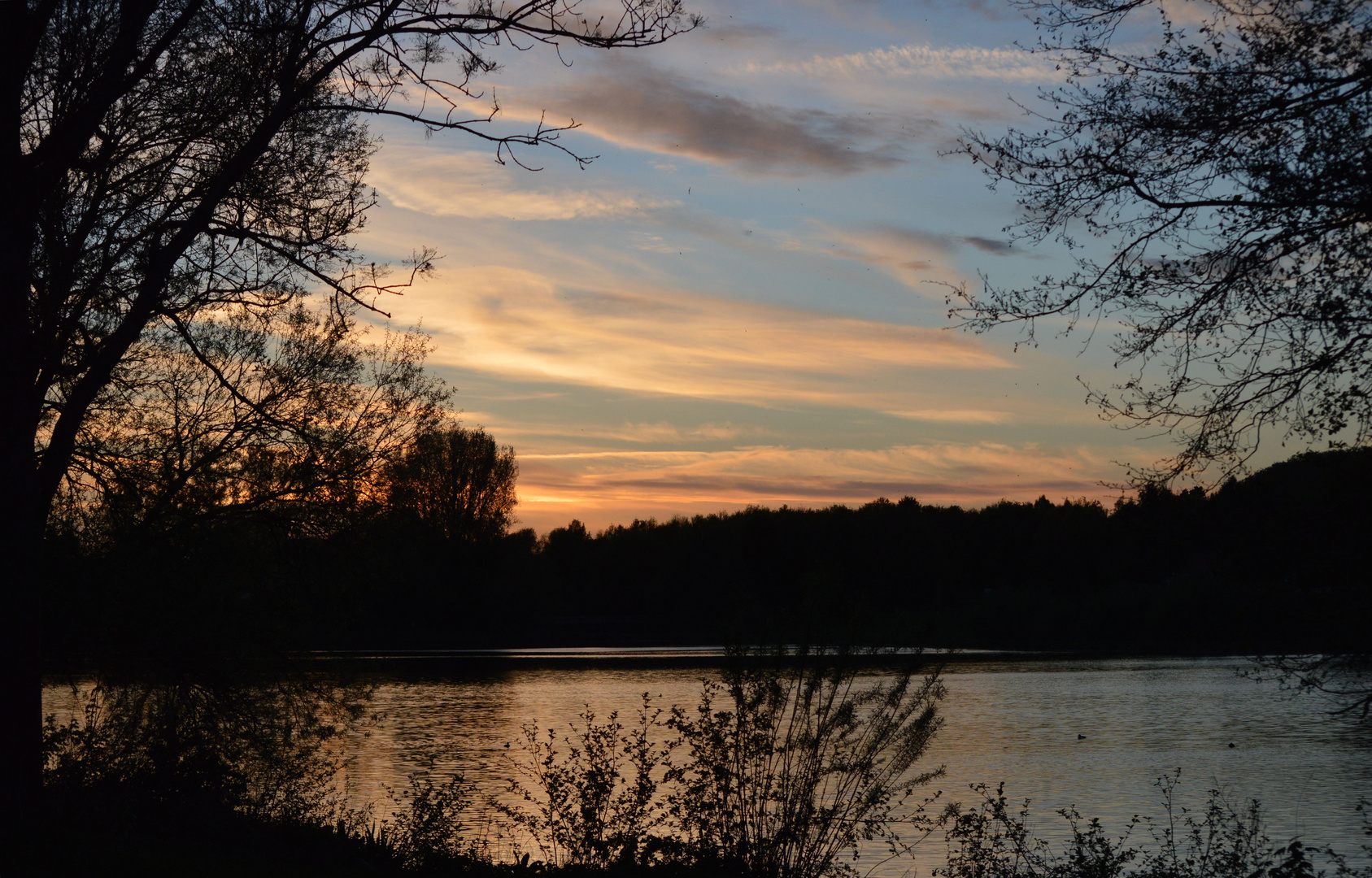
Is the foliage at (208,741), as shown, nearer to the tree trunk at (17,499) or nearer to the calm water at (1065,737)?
the calm water at (1065,737)

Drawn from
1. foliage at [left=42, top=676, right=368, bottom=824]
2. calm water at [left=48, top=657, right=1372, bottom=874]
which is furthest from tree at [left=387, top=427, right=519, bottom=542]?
foliage at [left=42, top=676, right=368, bottom=824]

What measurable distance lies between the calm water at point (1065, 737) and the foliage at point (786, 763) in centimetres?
506

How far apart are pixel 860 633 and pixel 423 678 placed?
43.0 meters

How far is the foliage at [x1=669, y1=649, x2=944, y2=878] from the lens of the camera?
10875 mm

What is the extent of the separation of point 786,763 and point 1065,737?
2158 cm

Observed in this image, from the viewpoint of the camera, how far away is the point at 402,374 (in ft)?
49.6

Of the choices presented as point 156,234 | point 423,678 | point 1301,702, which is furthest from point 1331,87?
point 423,678

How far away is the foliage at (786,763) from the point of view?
10.9 metres

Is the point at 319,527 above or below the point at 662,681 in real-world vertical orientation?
above

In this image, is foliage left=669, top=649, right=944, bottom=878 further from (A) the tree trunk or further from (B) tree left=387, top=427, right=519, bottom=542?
(B) tree left=387, top=427, right=519, bottom=542

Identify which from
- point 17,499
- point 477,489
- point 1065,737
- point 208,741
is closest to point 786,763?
point 208,741

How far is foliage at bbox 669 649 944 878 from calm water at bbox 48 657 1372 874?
506cm

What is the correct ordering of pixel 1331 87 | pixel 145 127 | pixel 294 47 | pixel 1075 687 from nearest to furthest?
pixel 1331 87, pixel 294 47, pixel 145 127, pixel 1075 687

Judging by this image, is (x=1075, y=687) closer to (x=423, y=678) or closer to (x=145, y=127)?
(x=423, y=678)
